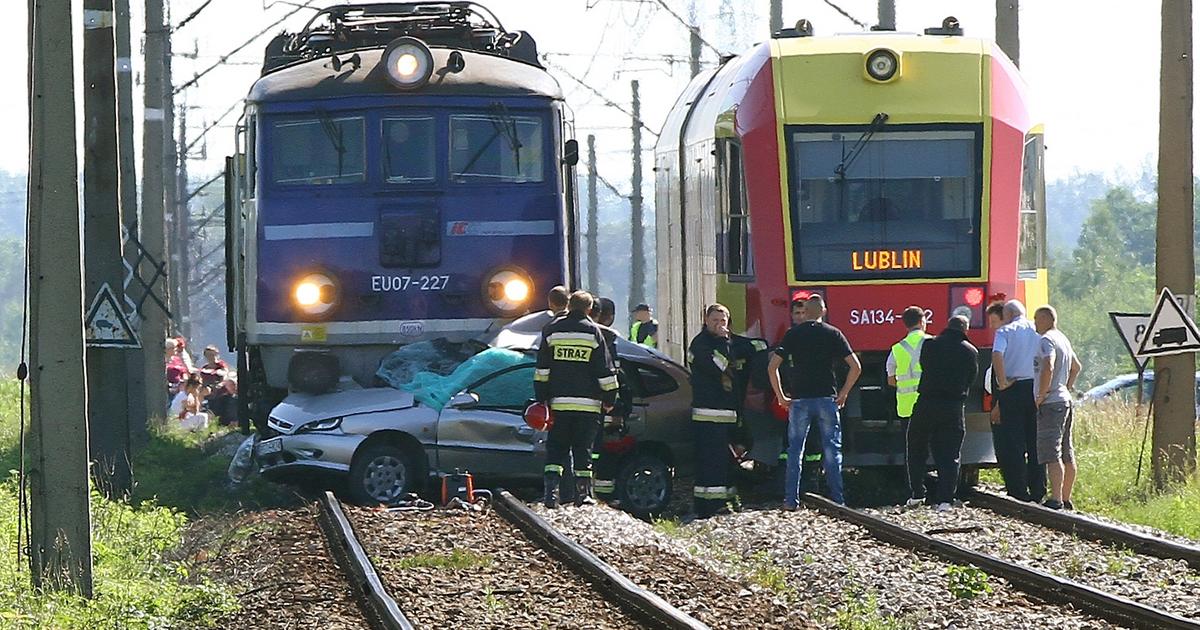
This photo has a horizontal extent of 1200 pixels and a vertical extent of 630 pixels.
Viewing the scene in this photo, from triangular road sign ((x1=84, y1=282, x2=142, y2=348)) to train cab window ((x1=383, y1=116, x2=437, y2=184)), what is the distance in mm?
2667

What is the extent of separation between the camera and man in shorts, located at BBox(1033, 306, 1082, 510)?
15328mm

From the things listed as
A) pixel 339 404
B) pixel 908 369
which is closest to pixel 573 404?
pixel 339 404

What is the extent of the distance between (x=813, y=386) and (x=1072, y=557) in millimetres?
3407

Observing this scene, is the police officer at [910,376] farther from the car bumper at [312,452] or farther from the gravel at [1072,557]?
the car bumper at [312,452]

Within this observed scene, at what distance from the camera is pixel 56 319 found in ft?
34.5

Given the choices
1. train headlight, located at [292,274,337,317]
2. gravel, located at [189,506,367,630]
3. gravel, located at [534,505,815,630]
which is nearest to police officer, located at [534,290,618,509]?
gravel, located at [534,505,815,630]

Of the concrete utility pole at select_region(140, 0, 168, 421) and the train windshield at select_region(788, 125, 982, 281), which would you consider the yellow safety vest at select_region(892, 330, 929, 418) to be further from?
the concrete utility pole at select_region(140, 0, 168, 421)

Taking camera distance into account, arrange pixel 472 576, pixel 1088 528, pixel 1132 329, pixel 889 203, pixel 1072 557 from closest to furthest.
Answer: pixel 472 576 < pixel 1072 557 < pixel 1088 528 < pixel 889 203 < pixel 1132 329

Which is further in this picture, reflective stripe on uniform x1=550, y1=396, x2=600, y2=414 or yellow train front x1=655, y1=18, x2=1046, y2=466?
yellow train front x1=655, y1=18, x2=1046, y2=466

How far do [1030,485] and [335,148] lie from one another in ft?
21.7

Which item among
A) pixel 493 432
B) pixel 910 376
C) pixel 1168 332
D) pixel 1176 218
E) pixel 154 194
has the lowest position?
pixel 493 432

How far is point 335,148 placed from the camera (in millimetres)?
17000

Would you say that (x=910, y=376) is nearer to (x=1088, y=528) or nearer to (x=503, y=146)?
(x=1088, y=528)

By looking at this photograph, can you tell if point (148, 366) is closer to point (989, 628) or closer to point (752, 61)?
point (752, 61)
